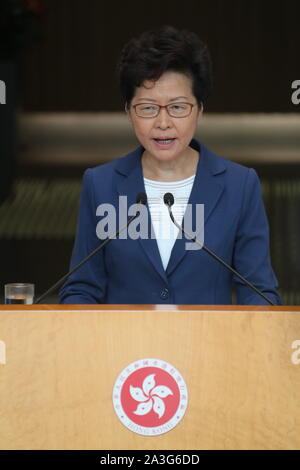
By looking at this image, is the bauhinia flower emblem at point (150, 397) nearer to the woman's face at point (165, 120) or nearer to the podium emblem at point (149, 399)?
the podium emblem at point (149, 399)

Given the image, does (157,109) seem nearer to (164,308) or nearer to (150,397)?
(164,308)

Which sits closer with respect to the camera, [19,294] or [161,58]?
[19,294]

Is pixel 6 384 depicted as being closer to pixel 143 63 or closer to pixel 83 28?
pixel 143 63

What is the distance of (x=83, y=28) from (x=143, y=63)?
3.58m

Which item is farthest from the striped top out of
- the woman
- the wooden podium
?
the wooden podium

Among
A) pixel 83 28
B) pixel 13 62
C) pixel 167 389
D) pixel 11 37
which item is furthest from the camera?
pixel 83 28

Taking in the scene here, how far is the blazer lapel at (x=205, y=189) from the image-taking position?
1.74 m

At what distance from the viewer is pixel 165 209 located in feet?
5.78

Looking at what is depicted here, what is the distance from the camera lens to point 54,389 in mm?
1281

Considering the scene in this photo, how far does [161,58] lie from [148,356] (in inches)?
25.8

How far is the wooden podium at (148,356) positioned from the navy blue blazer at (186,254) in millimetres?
383

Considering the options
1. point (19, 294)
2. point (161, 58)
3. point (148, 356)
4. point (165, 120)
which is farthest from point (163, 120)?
point (148, 356)

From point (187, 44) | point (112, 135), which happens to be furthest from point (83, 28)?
point (187, 44)

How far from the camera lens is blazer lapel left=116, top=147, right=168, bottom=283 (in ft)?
5.68
